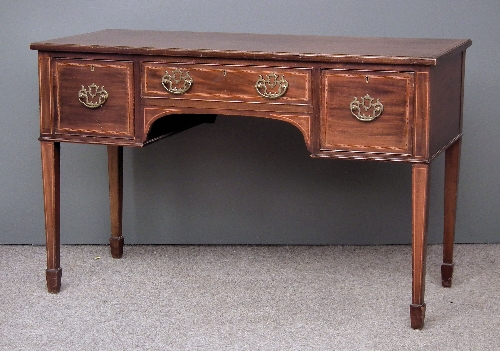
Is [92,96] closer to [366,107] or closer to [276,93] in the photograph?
[276,93]

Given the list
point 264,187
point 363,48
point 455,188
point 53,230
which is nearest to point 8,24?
point 53,230

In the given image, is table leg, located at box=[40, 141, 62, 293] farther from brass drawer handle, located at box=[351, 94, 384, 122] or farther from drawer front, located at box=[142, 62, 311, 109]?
brass drawer handle, located at box=[351, 94, 384, 122]

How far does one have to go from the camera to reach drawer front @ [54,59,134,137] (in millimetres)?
3064

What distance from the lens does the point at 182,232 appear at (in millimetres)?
3928

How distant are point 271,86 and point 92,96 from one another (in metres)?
0.61

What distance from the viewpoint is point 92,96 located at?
10.1 ft

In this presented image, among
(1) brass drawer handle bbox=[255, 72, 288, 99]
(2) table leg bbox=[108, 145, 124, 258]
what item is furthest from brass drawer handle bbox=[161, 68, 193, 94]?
(2) table leg bbox=[108, 145, 124, 258]

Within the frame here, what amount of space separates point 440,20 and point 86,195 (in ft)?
5.35

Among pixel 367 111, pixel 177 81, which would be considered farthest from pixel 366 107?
pixel 177 81

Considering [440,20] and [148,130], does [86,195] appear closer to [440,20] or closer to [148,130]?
[148,130]

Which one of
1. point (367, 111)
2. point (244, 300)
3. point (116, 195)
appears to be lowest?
point (244, 300)

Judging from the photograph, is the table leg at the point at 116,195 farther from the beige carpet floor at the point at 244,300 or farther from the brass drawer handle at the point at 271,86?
the brass drawer handle at the point at 271,86

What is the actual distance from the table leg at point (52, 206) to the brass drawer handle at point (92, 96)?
21cm

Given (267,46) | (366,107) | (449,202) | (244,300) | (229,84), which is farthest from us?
(449,202)
